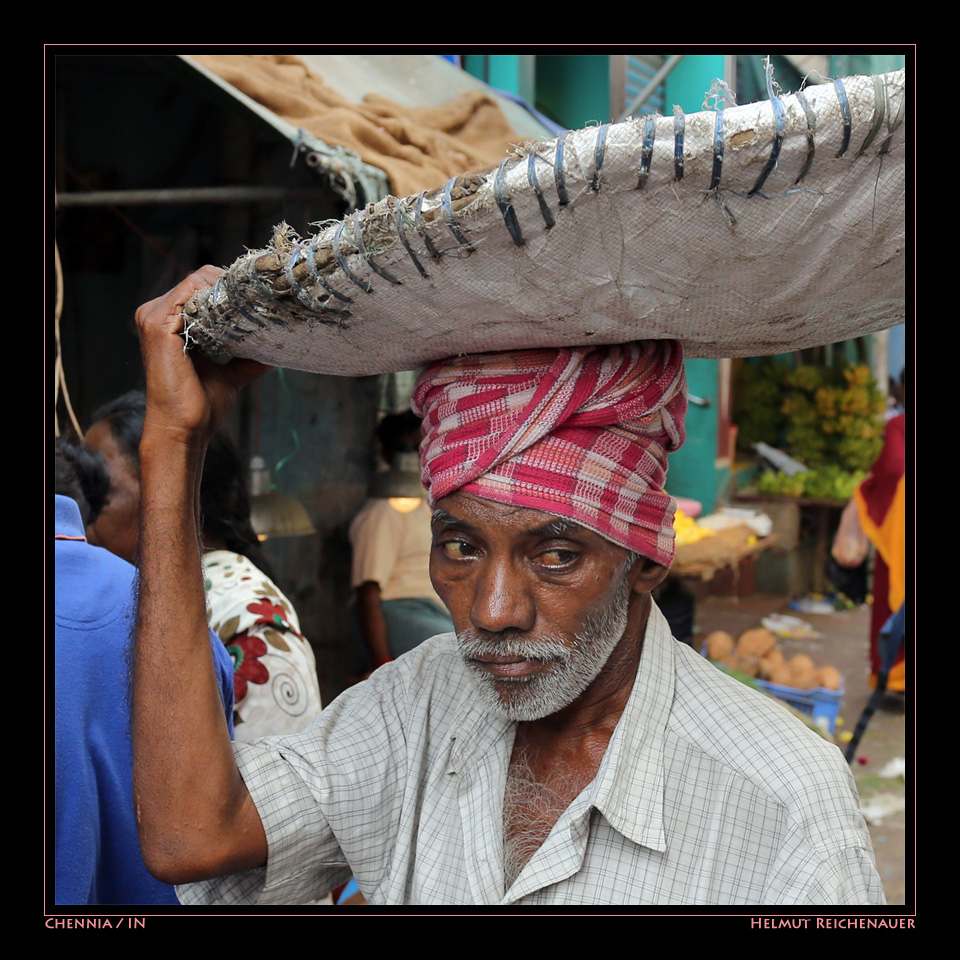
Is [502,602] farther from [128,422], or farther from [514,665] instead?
[128,422]

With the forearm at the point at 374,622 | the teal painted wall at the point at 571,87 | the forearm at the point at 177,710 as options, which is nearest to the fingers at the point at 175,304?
the forearm at the point at 177,710

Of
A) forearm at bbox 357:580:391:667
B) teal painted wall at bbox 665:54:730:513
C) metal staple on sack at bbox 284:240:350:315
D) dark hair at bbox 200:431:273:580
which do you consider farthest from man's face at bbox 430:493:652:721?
teal painted wall at bbox 665:54:730:513

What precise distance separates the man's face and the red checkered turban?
35 millimetres

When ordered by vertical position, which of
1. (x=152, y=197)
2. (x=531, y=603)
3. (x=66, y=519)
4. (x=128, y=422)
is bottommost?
(x=531, y=603)

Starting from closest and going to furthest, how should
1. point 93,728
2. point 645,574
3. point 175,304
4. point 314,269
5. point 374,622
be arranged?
point 314,269 < point 175,304 < point 645,574 < point 93,728 < point 374,622

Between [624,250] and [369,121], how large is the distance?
309 cm

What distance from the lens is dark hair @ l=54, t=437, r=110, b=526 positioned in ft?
8.03

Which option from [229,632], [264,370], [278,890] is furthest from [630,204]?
[229,632]

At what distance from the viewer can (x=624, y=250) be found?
106 cm

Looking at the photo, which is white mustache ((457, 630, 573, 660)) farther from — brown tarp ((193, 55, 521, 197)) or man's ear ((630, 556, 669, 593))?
brown tarp ((193, 55, 521, 197))

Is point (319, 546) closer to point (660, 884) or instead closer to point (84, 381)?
point (84, 381)

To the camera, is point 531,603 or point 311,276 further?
point 531,603

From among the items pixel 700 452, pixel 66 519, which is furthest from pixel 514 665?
pixel 700 452

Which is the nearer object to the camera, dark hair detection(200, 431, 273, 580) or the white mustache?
the white mustache
